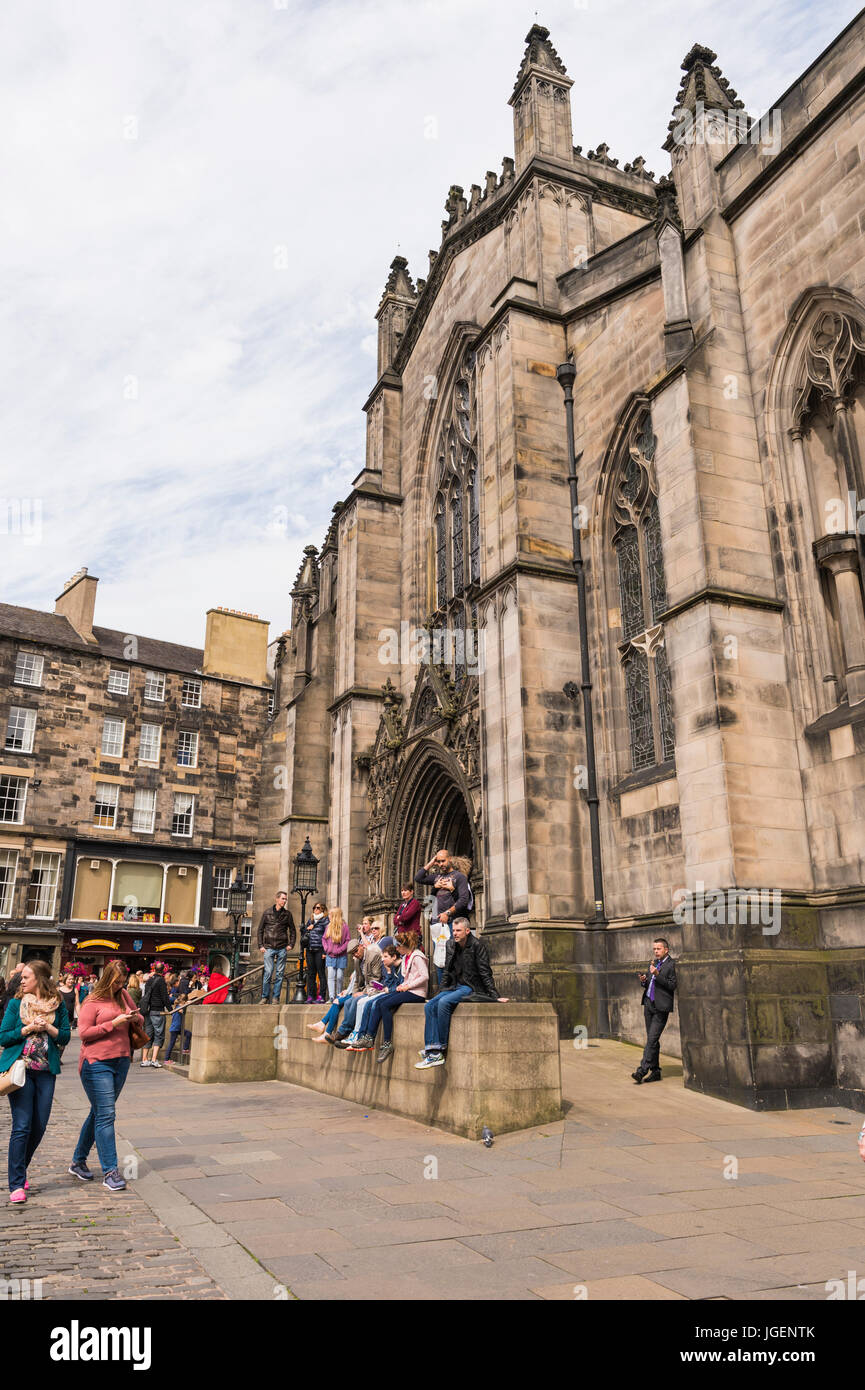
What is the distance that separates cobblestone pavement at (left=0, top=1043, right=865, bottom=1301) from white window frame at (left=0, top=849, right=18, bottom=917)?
27.2m

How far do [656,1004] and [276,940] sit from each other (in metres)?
6.00

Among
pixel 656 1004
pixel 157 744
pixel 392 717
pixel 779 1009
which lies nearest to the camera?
pixel 779 1009

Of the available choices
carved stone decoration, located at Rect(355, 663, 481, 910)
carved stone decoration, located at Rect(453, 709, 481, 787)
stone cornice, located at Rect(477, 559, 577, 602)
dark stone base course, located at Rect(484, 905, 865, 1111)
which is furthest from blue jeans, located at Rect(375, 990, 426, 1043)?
stone cornice, located at Rect(477, 559, 577, 602)

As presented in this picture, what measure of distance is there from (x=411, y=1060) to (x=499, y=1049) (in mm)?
1494

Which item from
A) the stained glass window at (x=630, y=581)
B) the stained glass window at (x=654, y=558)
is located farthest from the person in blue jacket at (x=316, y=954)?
the stained glass window at (x=654, y=558)

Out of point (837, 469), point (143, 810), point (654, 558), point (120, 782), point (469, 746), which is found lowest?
point (469, 746)

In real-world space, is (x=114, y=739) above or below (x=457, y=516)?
below

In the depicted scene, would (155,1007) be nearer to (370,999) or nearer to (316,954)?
(316,954)

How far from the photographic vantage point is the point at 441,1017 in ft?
29.3

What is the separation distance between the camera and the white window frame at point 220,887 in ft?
134

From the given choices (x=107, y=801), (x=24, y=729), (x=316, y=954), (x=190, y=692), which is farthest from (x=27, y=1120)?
(x=190, y=692)

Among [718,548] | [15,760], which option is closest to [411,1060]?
[718,548]

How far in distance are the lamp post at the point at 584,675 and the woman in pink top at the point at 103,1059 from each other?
27.4 ft

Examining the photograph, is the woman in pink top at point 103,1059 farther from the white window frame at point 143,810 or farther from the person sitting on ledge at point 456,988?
the white window frame at point 143,810
